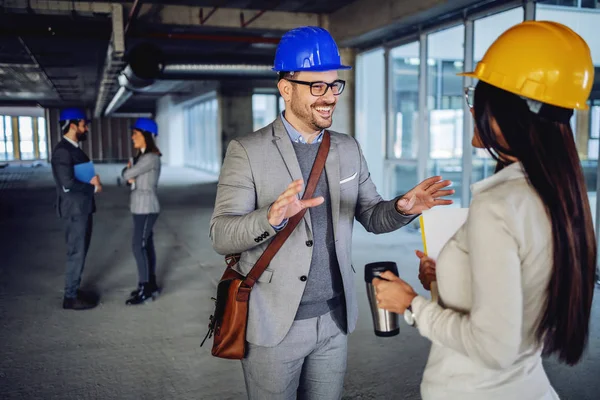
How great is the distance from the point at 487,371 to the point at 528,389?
11cm

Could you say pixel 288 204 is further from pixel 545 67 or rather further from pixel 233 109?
pixel 233 109

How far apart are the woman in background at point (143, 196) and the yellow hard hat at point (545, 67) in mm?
4086

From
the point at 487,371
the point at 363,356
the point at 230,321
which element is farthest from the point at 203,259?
the point at 487,371

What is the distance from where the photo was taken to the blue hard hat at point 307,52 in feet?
5.79

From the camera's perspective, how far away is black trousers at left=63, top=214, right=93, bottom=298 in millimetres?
4562

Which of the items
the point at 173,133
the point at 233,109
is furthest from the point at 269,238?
the point at 173,133

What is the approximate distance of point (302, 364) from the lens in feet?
6.07

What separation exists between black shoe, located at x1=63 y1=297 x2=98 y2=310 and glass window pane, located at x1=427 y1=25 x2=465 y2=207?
542cm

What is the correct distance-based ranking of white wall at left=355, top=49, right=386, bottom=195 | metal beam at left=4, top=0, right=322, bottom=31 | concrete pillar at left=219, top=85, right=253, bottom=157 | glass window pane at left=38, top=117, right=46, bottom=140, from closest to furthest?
metal beam at left=4, top=0, right=322, bottom=31 → white wall at left=355, top=49, right=386, bottom=195 → concrete pillar at left=219, top=85, right=253, bottom=157 → glass window pane at left=38, top=117, right=46, bottom=140

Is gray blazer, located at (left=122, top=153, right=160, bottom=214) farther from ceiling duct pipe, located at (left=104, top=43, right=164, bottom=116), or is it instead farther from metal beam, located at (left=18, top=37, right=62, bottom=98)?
metal beam, located at (left=18, top=37, right=62, bottom=98)

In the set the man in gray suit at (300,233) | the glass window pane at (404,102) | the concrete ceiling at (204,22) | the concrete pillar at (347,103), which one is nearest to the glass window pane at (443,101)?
the glass window pane at (404,102)

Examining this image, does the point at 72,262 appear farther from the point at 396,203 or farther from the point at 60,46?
the point at 60,46

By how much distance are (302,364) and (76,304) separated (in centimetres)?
351

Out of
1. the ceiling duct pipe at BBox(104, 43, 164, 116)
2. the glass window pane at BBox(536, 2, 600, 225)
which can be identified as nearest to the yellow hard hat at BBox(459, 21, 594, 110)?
the glass window pane at BBox(536, 2, 600, 225)
